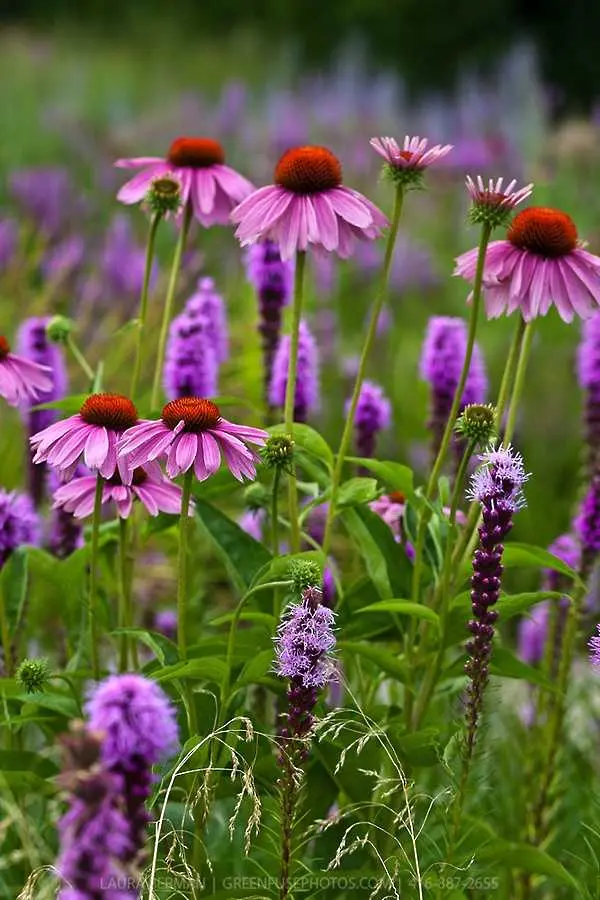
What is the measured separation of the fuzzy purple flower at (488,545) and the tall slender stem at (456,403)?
167 mm

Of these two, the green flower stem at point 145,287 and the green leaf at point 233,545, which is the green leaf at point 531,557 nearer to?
the green leaf at point 233,545

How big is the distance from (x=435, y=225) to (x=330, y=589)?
756cm

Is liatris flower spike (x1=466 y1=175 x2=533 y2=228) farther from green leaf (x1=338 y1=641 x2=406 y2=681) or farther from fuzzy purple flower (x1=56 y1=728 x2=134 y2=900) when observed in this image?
fuzzy purple flower (x1=56 y1=728 x2=134 y2=900)

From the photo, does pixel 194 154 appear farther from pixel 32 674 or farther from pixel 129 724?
pixel 129 724

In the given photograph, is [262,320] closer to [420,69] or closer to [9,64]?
[9,64]

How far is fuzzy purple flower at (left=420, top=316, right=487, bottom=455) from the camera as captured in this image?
105 inches

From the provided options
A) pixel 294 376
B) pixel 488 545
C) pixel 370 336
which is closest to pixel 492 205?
pixel 370 336

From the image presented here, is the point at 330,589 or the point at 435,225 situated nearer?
the point at 330,589

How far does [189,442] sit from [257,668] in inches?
14.3

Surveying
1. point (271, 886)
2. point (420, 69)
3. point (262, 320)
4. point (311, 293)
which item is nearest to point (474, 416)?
point (271, 886)

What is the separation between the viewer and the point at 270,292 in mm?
2932

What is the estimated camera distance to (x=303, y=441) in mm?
2062

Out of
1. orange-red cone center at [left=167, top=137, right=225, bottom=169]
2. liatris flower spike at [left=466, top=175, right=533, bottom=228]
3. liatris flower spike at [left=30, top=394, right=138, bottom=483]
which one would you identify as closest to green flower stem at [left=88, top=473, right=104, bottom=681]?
liatris flower spike at [left=30, top=394, right=138, bottom=483]

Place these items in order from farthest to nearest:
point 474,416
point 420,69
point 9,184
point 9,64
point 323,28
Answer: point 323,28, point 420,69, point 9,64, point 9,184, point 474,416
